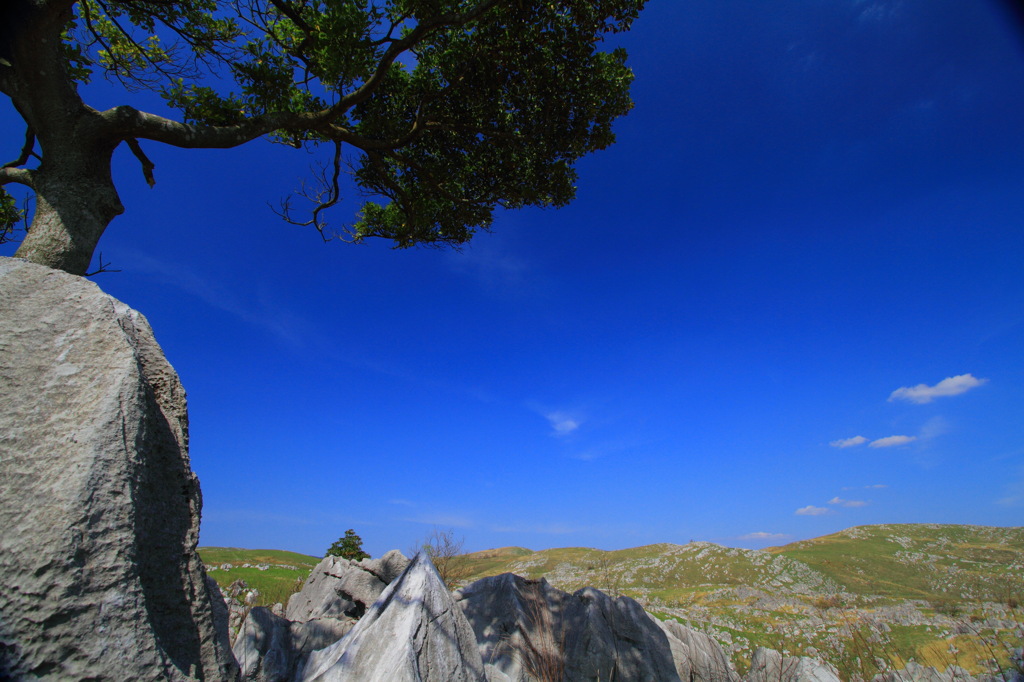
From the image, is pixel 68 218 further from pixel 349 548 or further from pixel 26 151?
pixel 349 548

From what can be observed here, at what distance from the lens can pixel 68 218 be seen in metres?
5.61

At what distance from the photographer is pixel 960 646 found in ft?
45.7

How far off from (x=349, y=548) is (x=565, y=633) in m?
13.2

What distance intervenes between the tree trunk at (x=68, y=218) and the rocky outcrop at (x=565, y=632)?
9.08 meters

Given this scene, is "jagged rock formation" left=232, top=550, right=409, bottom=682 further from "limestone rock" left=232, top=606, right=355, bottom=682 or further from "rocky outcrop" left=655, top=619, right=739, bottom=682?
"rocky outcrop" left=655, top=619, right=739, bottom=682

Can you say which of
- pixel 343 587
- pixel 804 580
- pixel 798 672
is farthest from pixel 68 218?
pixel 804 580

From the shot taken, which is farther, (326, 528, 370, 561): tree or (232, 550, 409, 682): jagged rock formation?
(326, 528, 370, 561): tree

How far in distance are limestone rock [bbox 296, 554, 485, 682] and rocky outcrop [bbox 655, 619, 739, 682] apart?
8.27 metres

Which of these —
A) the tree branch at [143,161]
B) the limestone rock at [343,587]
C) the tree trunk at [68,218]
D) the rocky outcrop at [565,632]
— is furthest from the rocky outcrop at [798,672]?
the tree branch at [143,161]

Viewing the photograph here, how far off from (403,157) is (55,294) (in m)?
8.14

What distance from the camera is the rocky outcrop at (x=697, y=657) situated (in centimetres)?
1066

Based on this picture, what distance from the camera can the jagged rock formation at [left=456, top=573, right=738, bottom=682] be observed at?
8484mm

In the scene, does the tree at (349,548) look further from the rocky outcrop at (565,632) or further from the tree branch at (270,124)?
the tree branch at (270,124)

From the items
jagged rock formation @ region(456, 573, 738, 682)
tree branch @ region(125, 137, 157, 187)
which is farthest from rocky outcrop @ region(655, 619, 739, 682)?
tree branch @ region(125, 137, 157, 187)
